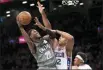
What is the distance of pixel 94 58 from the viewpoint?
1259cm

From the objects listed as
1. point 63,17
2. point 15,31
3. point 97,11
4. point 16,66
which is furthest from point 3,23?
point 97,11

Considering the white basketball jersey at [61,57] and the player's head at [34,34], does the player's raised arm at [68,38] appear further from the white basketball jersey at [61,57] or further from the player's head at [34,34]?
the player's head at [34,34]

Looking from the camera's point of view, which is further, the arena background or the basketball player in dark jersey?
the arena background

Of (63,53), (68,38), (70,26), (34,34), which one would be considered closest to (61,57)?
(63,53)

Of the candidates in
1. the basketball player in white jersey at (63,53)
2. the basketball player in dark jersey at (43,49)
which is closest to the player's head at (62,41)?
the basketball player in white jersey at (63,53)

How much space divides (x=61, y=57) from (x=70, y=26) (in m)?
5.63

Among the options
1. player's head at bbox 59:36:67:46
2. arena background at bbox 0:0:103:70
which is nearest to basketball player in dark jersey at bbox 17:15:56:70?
player's head at bbox 59:36:67:46

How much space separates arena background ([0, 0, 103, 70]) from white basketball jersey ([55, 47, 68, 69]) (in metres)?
4.41

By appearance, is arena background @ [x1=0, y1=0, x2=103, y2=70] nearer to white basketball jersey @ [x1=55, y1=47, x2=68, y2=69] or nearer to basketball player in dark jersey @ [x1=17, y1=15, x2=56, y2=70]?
→ white basketball jersey @ [x1=55, y1=47, x2=68, y2=69]

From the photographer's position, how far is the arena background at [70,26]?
12719 millimetres

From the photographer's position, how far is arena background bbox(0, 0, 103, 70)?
12719 mm

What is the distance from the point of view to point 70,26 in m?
13.0

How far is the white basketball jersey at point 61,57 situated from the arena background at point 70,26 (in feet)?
14.5

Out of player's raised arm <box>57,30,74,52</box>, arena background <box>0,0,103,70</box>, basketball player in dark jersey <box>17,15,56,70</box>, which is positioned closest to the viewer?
player's raised arm <box>57,30,74,52</box>
